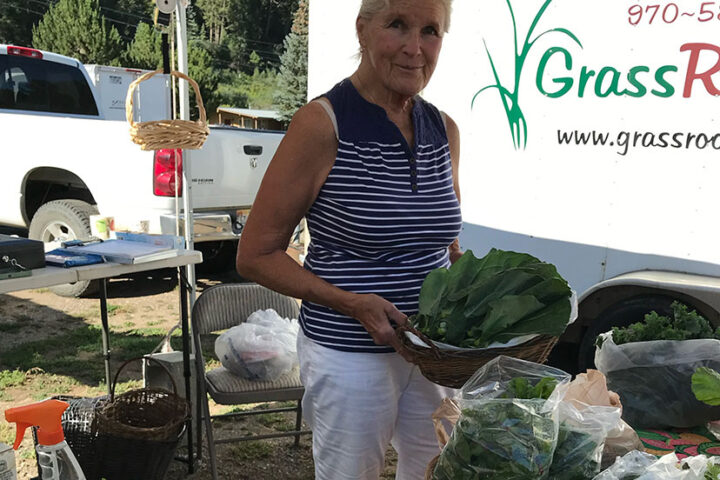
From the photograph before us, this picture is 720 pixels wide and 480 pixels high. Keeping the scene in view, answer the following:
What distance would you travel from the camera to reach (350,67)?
A: 4562 millimetres

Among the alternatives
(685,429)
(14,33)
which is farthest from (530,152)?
(14,33)

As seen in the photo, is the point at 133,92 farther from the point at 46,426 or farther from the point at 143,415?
the point at 46,426

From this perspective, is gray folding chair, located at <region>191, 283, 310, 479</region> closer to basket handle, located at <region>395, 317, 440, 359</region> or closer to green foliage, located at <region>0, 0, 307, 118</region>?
basket handle, located at <region>395, 317, 440, 359</region>

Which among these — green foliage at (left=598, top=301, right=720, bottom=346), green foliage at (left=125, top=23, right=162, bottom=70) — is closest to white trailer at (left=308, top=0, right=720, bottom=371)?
green foliage at (left=598, top=301, right=720, bottom=346)

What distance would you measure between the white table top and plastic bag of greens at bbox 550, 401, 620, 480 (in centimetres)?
189

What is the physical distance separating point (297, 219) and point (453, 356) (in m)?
0.52

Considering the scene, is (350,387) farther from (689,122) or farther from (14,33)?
(14,33)

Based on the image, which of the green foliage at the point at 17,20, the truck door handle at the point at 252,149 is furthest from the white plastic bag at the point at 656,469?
the green foliage at the point at 17,20

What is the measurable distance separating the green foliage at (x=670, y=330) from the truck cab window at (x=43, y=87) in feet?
20.9

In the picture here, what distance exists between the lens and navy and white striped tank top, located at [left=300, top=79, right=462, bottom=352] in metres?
1.54

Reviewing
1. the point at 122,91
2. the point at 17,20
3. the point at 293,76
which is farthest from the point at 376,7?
the point at 17,20

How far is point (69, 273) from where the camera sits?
2.41m

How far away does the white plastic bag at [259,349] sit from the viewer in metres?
3.06

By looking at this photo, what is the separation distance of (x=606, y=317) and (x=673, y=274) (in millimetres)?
463
